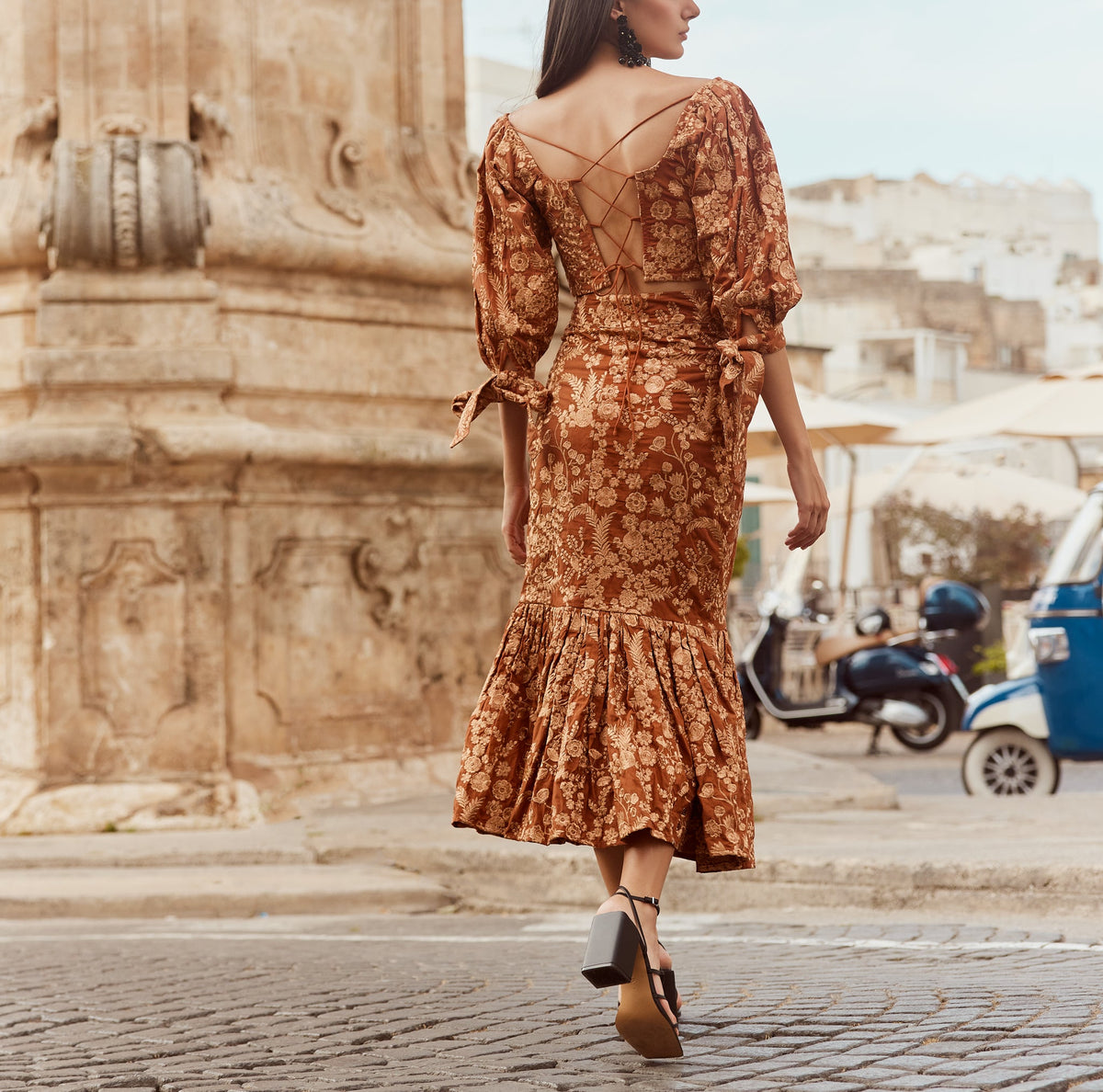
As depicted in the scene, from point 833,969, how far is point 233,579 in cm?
487

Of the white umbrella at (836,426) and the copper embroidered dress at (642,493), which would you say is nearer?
the copper embroidered dress at (642,493)

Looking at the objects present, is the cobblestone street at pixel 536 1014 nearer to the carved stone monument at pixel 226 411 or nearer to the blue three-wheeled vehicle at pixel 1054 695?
the carved stone monument at pixel 226 411

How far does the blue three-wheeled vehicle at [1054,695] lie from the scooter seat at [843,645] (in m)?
4.28

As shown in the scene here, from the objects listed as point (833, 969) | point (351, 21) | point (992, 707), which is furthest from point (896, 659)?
point (833, 969)

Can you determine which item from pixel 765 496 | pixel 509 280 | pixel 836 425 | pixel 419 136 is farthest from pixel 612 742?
pixel 765 496

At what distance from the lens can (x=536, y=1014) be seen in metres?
3.96

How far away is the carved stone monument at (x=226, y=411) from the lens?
8562mm

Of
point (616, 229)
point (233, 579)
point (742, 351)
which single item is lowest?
point (233, 579)

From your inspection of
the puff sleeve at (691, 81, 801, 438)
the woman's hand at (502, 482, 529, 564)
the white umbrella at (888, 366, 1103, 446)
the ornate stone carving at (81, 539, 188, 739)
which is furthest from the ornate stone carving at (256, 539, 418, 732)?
the white umbrella at (888, 366, 1103, 446)

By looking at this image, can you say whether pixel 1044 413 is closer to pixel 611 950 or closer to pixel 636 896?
pixel 636 896

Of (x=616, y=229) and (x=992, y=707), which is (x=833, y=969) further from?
(x=992, y=707)

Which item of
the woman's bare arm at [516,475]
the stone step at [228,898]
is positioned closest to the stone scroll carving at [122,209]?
the stone step at [228,898]

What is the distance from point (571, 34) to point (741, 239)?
0.59 metres

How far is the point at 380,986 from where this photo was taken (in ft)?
14.7
